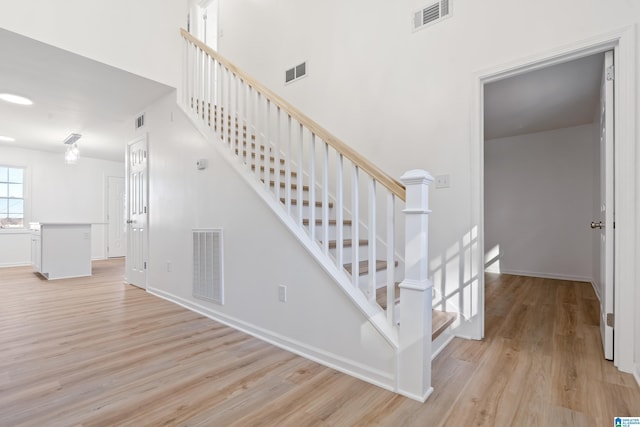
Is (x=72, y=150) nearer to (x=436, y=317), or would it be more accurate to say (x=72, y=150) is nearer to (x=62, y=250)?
(x=62, y=250)

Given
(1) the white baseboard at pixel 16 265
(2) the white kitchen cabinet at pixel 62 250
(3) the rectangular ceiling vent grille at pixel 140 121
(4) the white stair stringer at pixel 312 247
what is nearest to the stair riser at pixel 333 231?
(4) the white stair stringer at pixel 312 247

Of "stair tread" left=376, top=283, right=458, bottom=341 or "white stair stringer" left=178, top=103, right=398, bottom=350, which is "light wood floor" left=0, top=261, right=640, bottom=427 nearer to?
"stair tread" left=376, top=283, right=458, bottom=341

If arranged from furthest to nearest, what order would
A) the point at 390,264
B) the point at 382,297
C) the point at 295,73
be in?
the point at 295,73, the point at 382,297, the point at 390,264

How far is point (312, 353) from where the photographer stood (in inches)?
84.7

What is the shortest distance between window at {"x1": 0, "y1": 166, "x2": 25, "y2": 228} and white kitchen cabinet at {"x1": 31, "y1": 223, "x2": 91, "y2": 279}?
167cm

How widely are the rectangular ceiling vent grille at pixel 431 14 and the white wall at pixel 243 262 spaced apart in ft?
7.09

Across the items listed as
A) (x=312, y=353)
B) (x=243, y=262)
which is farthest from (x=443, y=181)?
(x=243, y=262)

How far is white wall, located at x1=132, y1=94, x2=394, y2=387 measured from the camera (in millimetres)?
1988

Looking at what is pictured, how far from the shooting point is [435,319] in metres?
2.30

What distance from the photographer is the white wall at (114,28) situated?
104 inches

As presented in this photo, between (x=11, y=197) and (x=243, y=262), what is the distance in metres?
7.14

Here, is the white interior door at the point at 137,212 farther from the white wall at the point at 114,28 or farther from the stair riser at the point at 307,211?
the stair riser at the point at 307,211

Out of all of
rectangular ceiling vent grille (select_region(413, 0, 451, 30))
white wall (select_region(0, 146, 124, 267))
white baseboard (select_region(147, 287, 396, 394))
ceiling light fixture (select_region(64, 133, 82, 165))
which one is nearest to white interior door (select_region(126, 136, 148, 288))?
ceiling light fixture (select_region(64, 133, 82, 165))

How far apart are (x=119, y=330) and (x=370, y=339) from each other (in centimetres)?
225
